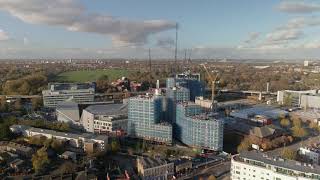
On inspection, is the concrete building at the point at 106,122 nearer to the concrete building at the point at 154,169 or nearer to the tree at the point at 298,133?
the concrete building at the point at 154,169

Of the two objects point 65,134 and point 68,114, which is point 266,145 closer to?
point 65,134

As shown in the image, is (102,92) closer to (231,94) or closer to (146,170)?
(231,94)

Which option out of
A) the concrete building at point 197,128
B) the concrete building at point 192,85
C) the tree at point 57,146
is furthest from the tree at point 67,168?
the concrete building at point 192,85

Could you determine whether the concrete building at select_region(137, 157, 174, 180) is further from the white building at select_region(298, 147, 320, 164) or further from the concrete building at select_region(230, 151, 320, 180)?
the white building at select_region(298, 147, 320, 164)

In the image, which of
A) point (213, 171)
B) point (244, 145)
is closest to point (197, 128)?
point (244, 145)

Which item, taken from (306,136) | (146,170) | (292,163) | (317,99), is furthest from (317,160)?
(317,99)

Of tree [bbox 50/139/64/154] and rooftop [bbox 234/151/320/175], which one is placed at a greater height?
rooftop [bbox 234/151/320/175]

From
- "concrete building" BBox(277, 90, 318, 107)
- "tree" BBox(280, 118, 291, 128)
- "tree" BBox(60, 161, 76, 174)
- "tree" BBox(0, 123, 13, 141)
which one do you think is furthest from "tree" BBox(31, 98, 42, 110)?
A: "concrete building" BBox(277, 90, 318, 107)

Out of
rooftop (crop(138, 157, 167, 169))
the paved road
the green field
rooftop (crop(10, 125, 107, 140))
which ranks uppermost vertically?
the green field
